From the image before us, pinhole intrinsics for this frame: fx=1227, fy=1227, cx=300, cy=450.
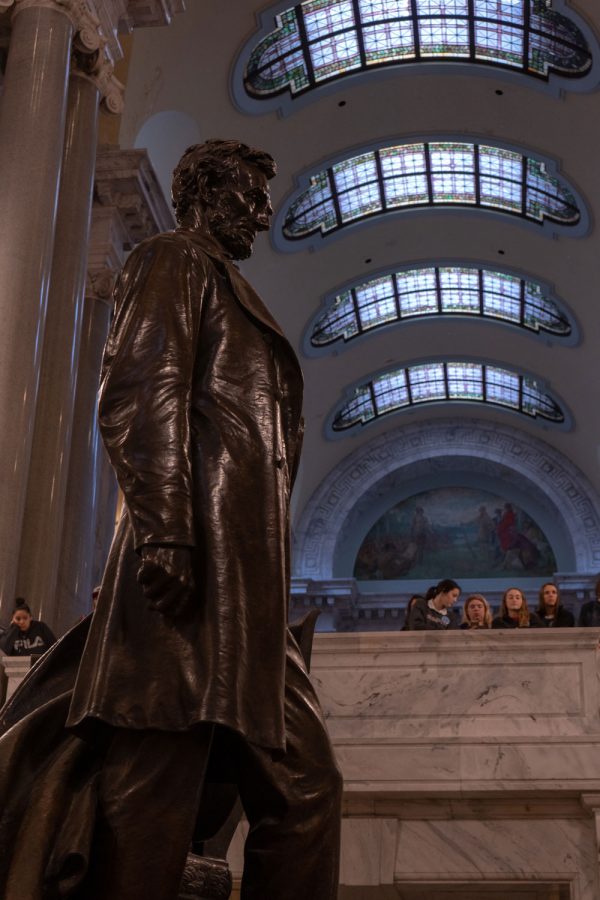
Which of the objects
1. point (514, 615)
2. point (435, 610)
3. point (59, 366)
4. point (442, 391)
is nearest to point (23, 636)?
point (59, 366)

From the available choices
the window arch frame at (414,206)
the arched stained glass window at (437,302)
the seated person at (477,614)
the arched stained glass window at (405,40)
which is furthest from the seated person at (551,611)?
the arched stained glass window at (437,302)

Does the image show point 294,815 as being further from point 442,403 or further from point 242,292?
point 442,403

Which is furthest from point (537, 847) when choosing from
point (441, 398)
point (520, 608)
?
point (441, 398)

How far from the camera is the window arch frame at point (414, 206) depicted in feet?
74.8

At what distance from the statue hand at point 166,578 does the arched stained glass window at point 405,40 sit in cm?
1876

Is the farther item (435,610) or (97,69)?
(97,69)

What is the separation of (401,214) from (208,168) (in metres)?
23.5

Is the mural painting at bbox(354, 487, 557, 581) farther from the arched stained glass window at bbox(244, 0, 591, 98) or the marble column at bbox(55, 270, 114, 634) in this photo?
the marble column at bbox(55, 270, 114, 634)

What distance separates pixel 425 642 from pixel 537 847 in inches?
58.1

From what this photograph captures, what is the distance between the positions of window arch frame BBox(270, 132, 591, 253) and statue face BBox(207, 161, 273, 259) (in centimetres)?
2034

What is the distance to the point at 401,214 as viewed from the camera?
25.8m

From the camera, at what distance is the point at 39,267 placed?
30.6 ft

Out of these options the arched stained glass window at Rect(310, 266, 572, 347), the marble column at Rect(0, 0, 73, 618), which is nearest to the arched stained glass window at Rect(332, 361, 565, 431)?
the arched stained glass window at Rect(310, 266, 572, 347)

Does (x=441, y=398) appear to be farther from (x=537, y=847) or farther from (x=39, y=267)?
(x=537, y=847)
